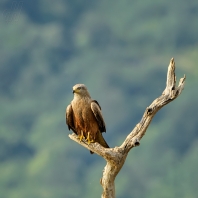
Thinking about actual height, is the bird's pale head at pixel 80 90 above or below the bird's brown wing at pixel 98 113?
above

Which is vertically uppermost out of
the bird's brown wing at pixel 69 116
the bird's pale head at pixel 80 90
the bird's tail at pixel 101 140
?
the bird's pale head at pixel 80 90

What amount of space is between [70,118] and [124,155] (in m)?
1.38

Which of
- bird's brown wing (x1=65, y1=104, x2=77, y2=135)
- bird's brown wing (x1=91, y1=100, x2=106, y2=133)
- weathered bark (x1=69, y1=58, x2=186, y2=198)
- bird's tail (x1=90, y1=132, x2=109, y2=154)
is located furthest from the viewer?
bird's brown wing (x1=65, y1=104, x2=77, y2=135)

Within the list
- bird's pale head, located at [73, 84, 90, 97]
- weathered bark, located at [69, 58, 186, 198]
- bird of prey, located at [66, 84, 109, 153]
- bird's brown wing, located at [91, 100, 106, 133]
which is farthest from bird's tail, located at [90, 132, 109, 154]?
bird's pale head, located at [73, 84, 90, 97]

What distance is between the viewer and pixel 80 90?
396 inches

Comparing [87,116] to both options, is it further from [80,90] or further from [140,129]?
[140,129]

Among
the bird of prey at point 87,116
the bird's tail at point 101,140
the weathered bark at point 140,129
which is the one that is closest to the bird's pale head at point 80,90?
the bird of prey at point 87,116

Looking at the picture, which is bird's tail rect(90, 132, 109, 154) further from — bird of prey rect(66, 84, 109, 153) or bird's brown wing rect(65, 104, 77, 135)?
bird's brown wing rect(65, 104, 77, 135)

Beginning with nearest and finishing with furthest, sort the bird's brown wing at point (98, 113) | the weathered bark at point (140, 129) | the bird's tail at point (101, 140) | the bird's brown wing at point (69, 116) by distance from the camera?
the weathered bark at point (140, 129) → the bird's brown wing at point (98, 113) → the bird's tail at point (101, 140) → the bird's brown wing at point (69, 116)

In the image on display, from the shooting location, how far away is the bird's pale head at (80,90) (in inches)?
395

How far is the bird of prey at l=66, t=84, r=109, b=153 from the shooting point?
10047 mm

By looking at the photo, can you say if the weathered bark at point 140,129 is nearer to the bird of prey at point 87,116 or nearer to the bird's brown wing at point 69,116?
the bird of prey at point 87,116

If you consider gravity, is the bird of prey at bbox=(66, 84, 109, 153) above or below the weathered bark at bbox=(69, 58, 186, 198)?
above

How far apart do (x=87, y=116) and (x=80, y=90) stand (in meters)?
0.50
